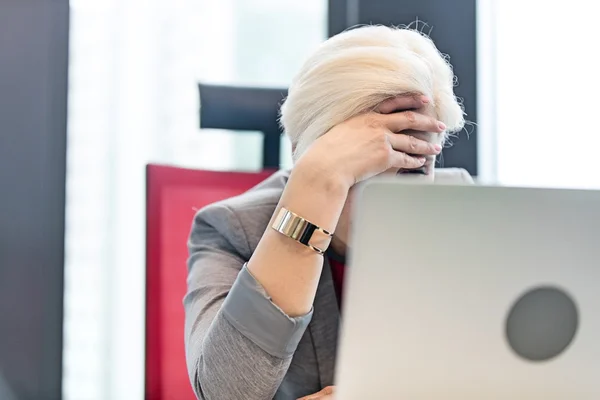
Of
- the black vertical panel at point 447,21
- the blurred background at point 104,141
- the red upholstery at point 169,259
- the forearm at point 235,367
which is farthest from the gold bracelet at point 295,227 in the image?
the black vertical panel at point 447,21

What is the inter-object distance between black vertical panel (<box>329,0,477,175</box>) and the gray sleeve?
1.28 m

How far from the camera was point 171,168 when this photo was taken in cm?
125

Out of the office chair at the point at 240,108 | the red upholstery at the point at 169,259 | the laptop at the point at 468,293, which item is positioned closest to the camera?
the laptop at the point at 468,293

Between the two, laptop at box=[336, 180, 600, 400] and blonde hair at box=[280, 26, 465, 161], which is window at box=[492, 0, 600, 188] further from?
laptop at box=[336, 180, 600, 400]

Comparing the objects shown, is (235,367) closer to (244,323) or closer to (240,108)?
(244,323)

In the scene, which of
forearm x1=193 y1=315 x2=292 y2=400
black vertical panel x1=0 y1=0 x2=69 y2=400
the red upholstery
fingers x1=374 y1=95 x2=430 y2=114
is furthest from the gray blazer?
black vertical panel x1=0 y1=0 x2=69 y2=400

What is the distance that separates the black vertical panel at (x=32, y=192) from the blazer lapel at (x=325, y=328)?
107 cm

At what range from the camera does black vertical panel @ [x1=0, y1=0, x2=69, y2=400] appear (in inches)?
70.9

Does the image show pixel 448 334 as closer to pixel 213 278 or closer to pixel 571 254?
pixel 571 254

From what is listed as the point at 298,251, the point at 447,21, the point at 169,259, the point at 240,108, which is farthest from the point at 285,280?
the point at 447,21

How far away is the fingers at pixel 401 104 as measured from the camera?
93cm

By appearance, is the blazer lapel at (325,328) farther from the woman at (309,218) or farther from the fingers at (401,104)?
the fingers at (401,104)

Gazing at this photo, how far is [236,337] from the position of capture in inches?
30.5

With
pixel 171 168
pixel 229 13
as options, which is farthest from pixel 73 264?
pixel 229 13
